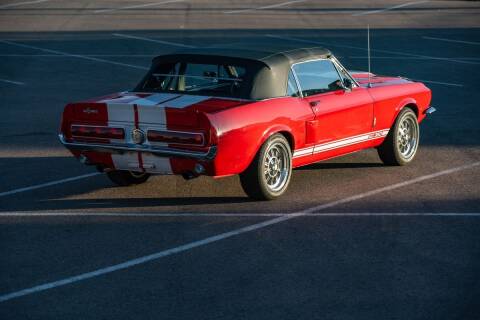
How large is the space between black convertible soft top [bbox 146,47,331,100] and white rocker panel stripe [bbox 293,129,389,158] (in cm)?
63

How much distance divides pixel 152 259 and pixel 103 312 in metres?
1.32

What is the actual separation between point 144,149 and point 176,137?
35 cm

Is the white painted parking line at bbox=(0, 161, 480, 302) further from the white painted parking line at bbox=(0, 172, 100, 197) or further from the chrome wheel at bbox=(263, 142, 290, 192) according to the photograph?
the white painted parking line at bbox=(0, 172, 100, 197)

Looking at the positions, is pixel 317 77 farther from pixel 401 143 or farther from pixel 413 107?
pixel 413 107

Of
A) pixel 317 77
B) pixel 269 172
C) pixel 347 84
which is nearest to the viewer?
pixel 269 172

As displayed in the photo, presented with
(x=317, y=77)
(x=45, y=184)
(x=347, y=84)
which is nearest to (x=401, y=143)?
(x=347, y=84)

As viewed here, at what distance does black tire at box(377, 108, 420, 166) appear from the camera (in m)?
11.9

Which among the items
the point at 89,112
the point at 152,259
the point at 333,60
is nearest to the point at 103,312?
the point at 152,259

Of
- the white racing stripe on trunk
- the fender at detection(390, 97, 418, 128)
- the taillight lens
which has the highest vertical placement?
the white racing stripe on trunk

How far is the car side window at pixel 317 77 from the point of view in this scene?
10.8m

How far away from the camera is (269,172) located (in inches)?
400

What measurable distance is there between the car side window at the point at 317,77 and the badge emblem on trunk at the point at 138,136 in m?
1.93

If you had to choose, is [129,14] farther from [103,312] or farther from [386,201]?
[103,312]

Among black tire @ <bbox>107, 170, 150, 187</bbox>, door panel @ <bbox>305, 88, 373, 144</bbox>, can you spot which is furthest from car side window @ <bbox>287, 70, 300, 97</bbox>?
black tire @ <bbox>107, 170, 150, 187</bbox>
